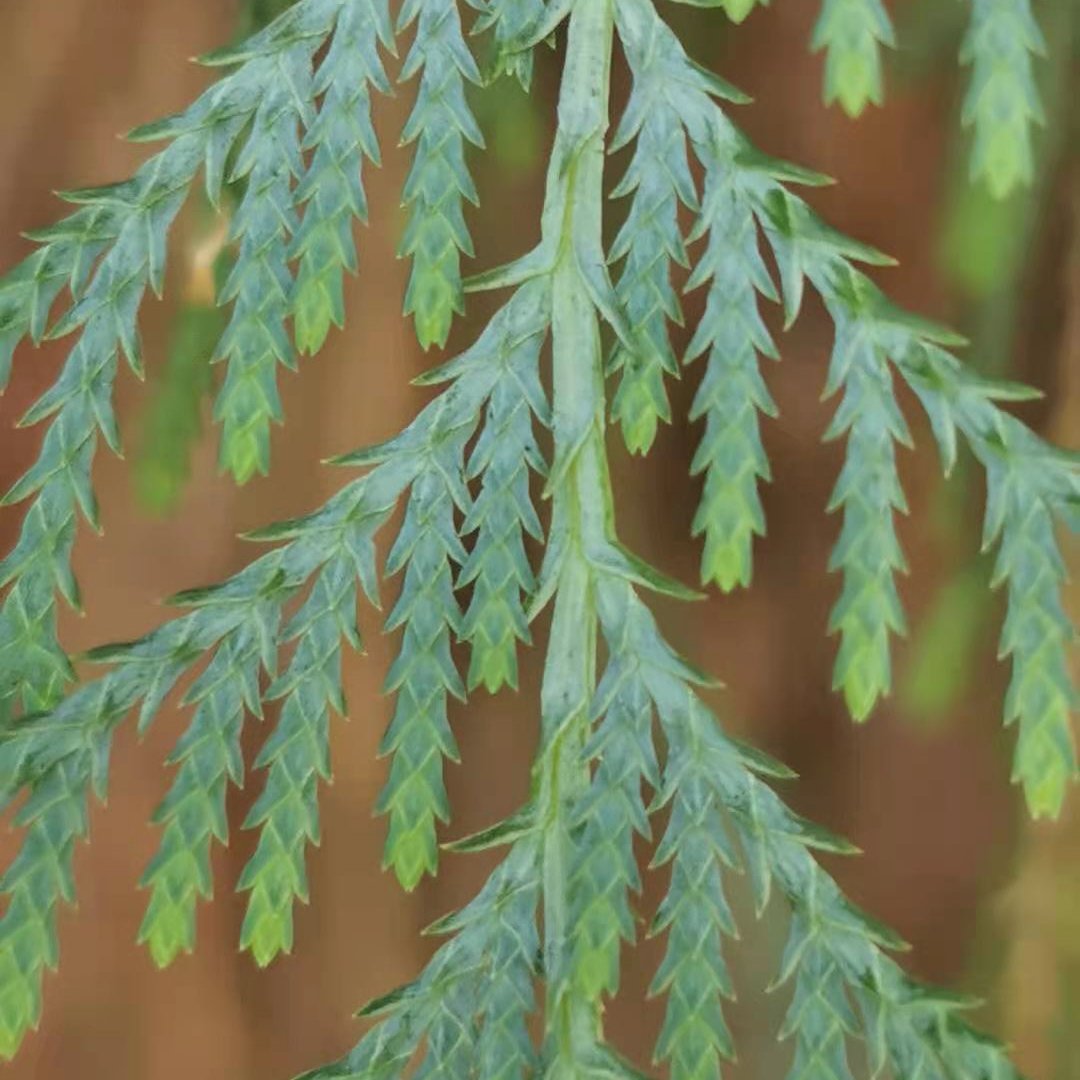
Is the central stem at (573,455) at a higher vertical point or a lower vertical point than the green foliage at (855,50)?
lower

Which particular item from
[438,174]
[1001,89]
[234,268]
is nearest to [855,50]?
[1001,89]

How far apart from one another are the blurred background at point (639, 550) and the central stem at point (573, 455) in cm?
15

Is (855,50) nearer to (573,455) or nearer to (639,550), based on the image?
(573,455)

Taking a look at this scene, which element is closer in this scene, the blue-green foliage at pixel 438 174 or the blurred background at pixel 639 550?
the blue-green foliage at pixel 438 174

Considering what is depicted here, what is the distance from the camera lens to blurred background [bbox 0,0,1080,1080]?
32.2 inches

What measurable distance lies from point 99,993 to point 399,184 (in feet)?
1.71

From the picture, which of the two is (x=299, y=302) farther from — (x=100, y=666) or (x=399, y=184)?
(x=100, y=666)

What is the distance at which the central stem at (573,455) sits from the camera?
2.23 ft

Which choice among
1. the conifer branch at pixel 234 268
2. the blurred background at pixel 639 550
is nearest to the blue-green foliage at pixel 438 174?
the conifer branch at pixel 234 268

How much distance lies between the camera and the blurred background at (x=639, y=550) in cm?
82

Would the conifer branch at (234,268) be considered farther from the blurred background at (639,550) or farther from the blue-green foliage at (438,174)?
the blurred background at (639,550)

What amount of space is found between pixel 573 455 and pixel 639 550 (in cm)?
19

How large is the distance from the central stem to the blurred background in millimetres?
154

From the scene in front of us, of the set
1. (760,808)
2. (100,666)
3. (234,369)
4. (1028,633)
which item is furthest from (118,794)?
(1028,633)
